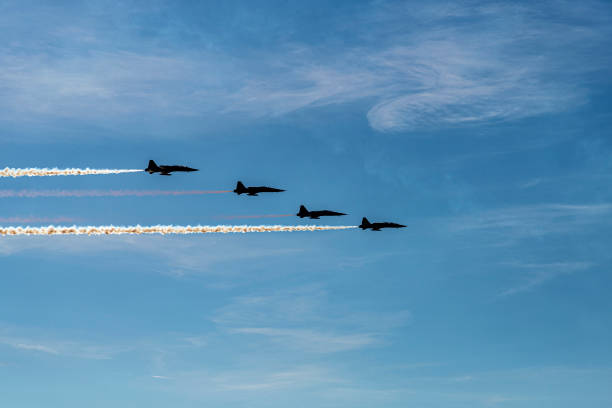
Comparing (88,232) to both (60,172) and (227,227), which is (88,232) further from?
(227,227)

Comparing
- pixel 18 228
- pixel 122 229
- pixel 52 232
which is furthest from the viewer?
pixel 122 229

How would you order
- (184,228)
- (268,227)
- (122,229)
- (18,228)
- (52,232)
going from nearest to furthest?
(18,228) < (52,232) < (122,229) < (184,228) < (268,227)

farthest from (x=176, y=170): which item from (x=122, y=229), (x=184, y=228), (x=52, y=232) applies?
(x=52, y=232)

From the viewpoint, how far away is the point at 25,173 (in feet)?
465

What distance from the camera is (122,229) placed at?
162 metres

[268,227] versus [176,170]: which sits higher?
[176,170]

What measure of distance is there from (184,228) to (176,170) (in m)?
19.2

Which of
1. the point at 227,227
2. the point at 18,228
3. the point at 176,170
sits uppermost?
the point at 176,170

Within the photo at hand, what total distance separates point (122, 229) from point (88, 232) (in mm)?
9129

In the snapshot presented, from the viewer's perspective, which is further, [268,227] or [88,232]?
[268,227]

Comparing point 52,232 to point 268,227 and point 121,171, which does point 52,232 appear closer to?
point 121,171

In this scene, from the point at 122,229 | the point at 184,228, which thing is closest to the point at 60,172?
the point at 122,229

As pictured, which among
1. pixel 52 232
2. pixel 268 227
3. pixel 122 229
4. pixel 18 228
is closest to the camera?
pixel 18 228

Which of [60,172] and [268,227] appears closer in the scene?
[60,172]
